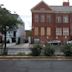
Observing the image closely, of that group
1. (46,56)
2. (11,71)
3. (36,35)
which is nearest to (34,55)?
(46,56)

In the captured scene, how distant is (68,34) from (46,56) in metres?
66.0

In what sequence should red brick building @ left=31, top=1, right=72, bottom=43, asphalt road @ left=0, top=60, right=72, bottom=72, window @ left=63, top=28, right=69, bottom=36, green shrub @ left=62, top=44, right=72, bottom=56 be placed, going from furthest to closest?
window @ left=63, top=28, right=69, bottom=36 → red brick building @ left=31, top=1, right=72, bottom=43 → green shrub @ left=62, top=44, right=72, bottom=56 → asphalt road @ left=0, top=60, right=72, bottom=72

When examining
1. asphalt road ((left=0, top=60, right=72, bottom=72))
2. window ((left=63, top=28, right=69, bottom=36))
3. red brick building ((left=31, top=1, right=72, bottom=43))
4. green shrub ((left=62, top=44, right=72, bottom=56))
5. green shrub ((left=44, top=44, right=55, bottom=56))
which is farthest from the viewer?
window ((left=63, top=28, right=69, bottom=36))

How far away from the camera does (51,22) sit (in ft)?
310

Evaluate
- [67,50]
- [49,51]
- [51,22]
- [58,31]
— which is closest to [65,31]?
[58,31]

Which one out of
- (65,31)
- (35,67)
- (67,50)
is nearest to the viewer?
(35,67)

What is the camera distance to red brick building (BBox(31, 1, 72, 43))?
93.6 m

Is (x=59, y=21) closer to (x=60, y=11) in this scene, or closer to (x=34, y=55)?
(x=60, y=11)

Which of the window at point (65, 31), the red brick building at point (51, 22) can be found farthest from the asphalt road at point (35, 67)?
the window at point (65, 31)

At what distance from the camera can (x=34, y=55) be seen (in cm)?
3014

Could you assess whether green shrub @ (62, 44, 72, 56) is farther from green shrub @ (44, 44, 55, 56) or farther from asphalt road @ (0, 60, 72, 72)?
asphalt road @ (0, 60, 72, 72)

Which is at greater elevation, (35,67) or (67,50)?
(67,50)

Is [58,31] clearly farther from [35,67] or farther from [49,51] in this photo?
[35,67]

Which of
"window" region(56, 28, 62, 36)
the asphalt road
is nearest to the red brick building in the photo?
"window" region(56, 28, 62, 36)
